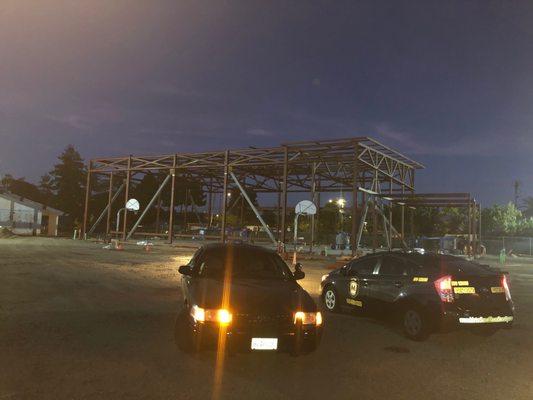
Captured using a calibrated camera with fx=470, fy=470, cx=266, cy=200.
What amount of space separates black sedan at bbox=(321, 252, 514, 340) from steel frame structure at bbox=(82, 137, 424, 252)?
1673cm

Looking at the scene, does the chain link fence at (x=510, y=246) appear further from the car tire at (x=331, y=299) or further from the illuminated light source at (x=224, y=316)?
the illuminated light source at (x=224, y=316)

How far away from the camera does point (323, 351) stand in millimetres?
6730

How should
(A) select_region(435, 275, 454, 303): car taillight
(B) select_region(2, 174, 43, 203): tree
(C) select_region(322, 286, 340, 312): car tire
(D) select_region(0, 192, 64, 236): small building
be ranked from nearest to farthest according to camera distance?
(A) select_region(435, 275, 454, 303): car taillight
(C) select_region(322, 286, 340, 312): car tire
(D) select_region(0, 192, 64, 236): small building
(B) select_region(2, 174, 43, 203): tree

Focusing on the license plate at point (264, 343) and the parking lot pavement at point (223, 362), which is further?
the license plate at point (264, 343)

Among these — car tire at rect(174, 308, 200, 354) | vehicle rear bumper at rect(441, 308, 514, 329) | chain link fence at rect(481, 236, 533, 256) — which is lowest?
car tire at rect(174, 308, 200, 354)

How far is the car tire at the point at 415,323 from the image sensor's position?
759 centimetres

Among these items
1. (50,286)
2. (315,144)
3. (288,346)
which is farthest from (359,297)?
(315,144)

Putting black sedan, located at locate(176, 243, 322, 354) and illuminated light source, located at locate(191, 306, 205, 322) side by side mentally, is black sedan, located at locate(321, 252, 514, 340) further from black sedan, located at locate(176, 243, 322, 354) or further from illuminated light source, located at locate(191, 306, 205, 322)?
illuminated light source, located at locate(191, 306, 205, 322)

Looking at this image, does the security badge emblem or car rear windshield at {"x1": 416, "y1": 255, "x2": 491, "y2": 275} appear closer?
car rear windshield at {"x1": 416, "y1": 255, "x2": 491, "y2": 275}

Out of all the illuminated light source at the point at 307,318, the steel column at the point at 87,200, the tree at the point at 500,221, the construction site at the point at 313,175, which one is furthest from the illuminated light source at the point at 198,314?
the tree at the point at 500,221

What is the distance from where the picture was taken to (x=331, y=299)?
1010 centimetres

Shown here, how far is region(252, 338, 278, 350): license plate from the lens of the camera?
225 inches

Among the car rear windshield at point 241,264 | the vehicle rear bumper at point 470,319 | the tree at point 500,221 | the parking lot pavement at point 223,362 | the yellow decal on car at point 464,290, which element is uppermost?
the tree at point 500,221

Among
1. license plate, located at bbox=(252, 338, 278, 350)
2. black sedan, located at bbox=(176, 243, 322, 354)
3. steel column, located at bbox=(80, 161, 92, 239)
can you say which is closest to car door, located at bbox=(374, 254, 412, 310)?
black sedan, located at bbox=(176, 243, 322, 354)
